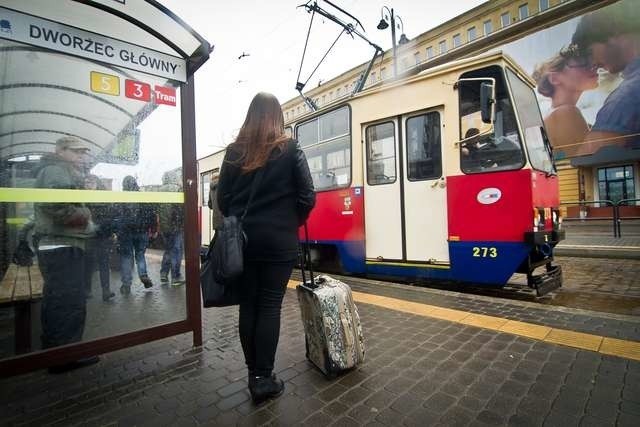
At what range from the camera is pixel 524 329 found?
3.14m

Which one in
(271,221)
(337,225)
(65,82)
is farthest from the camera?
(337,225)

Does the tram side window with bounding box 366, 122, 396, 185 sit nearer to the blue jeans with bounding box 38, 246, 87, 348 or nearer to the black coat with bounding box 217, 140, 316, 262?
the black coat with bounding box 217, 140, 316, 262

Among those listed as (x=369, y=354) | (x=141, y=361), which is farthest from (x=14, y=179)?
(x=369, y=354)

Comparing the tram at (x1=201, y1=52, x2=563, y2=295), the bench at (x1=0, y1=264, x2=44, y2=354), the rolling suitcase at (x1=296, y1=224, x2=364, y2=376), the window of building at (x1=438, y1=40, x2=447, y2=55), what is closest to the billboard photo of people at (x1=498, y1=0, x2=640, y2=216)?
the window of building at (x1=438, y1=40, x2=447, y2=55)

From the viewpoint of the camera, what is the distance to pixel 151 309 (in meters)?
2.93

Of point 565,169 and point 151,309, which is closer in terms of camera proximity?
point 151,309

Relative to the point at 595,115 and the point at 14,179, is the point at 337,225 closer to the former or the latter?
the point at 14,179

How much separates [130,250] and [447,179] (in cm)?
380

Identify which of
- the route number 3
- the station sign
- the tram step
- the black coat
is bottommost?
the tram step

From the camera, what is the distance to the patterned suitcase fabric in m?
2.34

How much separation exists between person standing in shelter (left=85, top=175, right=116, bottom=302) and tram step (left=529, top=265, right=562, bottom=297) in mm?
4500

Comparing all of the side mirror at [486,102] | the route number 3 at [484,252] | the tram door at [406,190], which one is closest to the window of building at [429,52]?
the tram door at [406,190]

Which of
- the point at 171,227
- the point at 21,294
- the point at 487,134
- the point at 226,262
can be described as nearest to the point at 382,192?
the point at 487,134

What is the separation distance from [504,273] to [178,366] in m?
3.64
